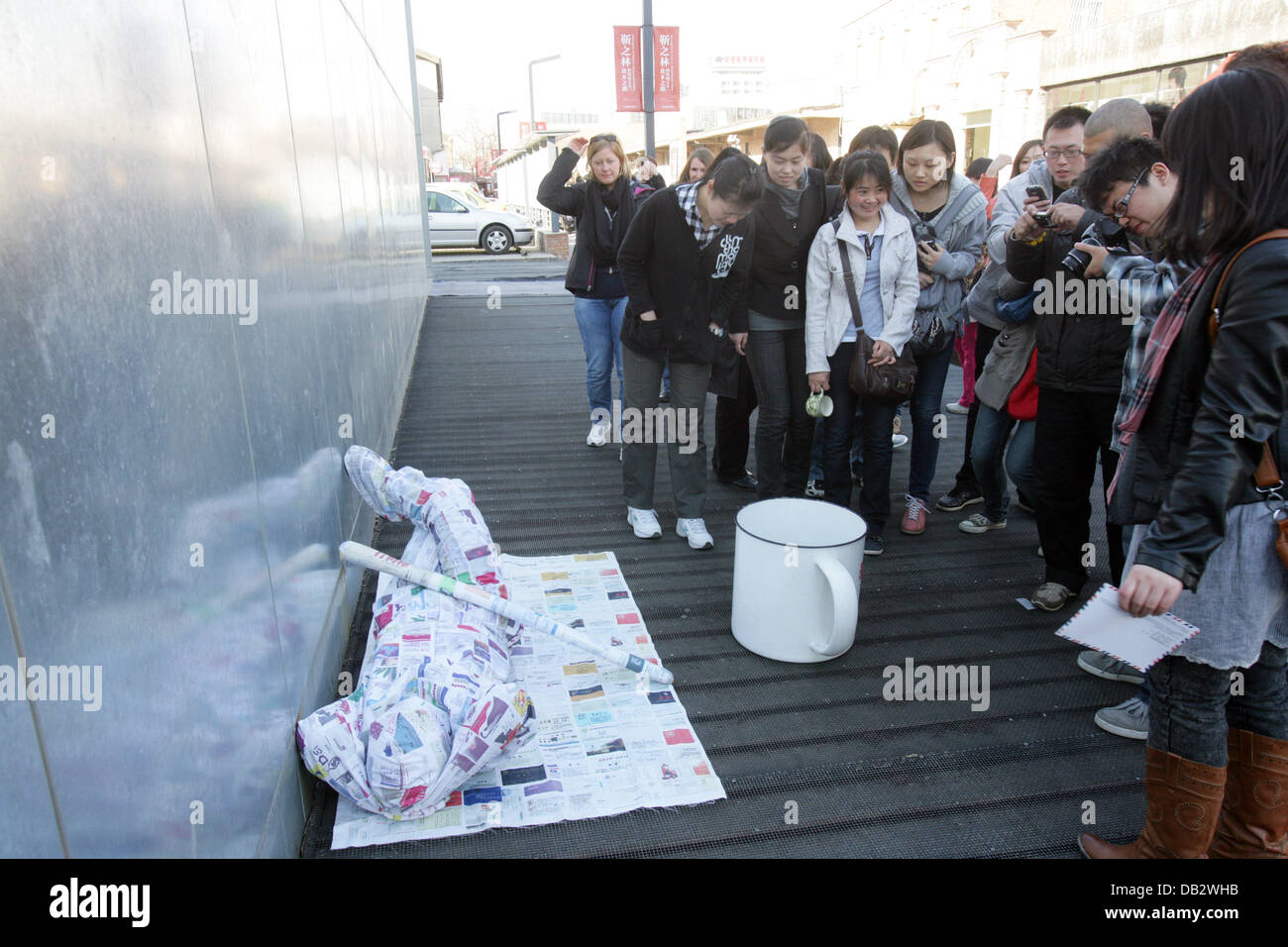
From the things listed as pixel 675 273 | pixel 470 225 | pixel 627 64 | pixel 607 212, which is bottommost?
pixel 675 273

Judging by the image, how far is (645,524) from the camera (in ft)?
11.0

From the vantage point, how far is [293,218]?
7.04 feet

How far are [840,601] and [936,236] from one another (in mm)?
1636

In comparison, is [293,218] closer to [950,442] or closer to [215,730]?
[215,730]

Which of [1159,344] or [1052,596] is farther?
[1052,596]

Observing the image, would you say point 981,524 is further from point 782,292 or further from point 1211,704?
point 1211,704

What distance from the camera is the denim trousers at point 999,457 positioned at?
2951 mm

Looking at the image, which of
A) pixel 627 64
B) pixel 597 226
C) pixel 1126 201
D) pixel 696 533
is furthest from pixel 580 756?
pixel 627 64

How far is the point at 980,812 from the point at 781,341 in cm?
187

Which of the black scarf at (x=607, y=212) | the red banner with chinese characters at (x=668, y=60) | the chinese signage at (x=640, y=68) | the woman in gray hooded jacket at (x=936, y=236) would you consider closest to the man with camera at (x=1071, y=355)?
the woman in gray hooded jacket at (x=936, y=236)

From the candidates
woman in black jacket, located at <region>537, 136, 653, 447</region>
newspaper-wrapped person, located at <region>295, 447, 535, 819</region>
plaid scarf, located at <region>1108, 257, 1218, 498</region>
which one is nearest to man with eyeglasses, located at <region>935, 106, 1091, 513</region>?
plaid scarf, located at <region>1108, 257, 1218, 498</region>

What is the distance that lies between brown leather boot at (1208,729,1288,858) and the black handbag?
64.4 inches

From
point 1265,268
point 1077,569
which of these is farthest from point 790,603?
point 1265,268

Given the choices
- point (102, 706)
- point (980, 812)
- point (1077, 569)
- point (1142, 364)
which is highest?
point (1142, 364)
